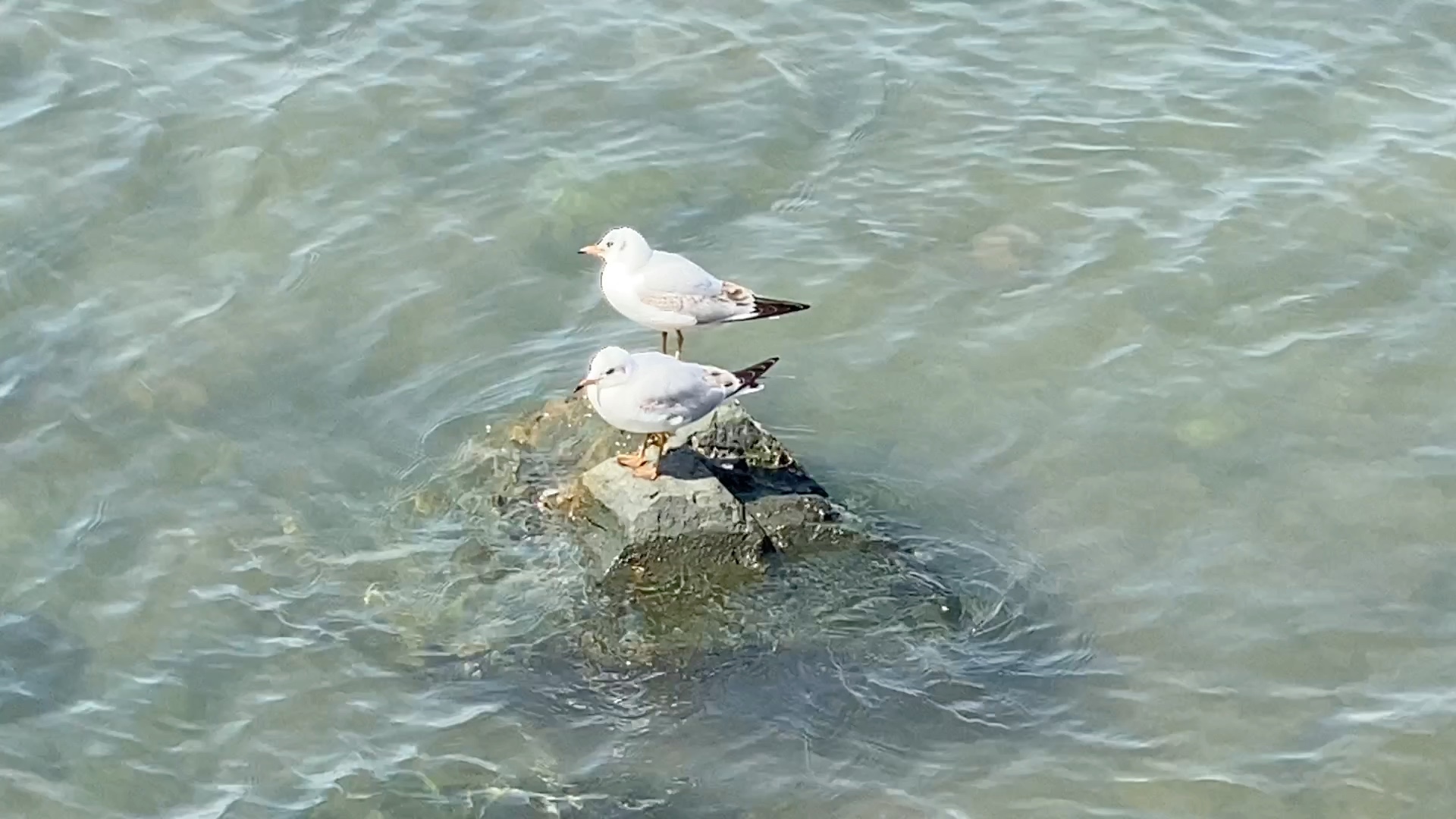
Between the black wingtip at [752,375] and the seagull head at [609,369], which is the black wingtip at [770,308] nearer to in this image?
the black wingtip at [752,375]

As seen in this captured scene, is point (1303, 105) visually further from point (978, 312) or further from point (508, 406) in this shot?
point (508, 406)

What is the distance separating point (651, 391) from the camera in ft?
24.6

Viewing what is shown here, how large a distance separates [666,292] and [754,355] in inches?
A: 63.4

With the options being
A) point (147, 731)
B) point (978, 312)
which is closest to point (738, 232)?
point (978, 312)

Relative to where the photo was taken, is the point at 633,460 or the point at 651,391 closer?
the point at 651,391

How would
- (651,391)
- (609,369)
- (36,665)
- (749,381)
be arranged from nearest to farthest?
1. (651,391)
2. (609,369)
3. (36,665)
4. (749,381)

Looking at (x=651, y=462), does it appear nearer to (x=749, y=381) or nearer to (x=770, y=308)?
(x=749, y=381)

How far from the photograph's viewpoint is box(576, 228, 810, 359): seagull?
855cm

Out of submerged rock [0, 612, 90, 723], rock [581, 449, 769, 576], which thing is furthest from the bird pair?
submerged rock [0, 612, 90, 723]

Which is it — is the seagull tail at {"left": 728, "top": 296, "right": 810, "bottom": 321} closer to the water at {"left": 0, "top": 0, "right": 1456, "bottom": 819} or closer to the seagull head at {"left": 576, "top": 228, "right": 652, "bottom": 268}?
the seagull head at {"left": 576, "top": 228, "right": 652, "bottom": 268}

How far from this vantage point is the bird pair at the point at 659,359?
7547 mm

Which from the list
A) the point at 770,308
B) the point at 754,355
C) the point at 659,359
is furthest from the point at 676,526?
the point at 754,355

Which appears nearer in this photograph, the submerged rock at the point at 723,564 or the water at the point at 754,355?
the water at the point at 754,355

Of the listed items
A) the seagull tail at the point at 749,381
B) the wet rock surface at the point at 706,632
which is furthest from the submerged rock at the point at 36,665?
the seagull tail at the point at 749,381
